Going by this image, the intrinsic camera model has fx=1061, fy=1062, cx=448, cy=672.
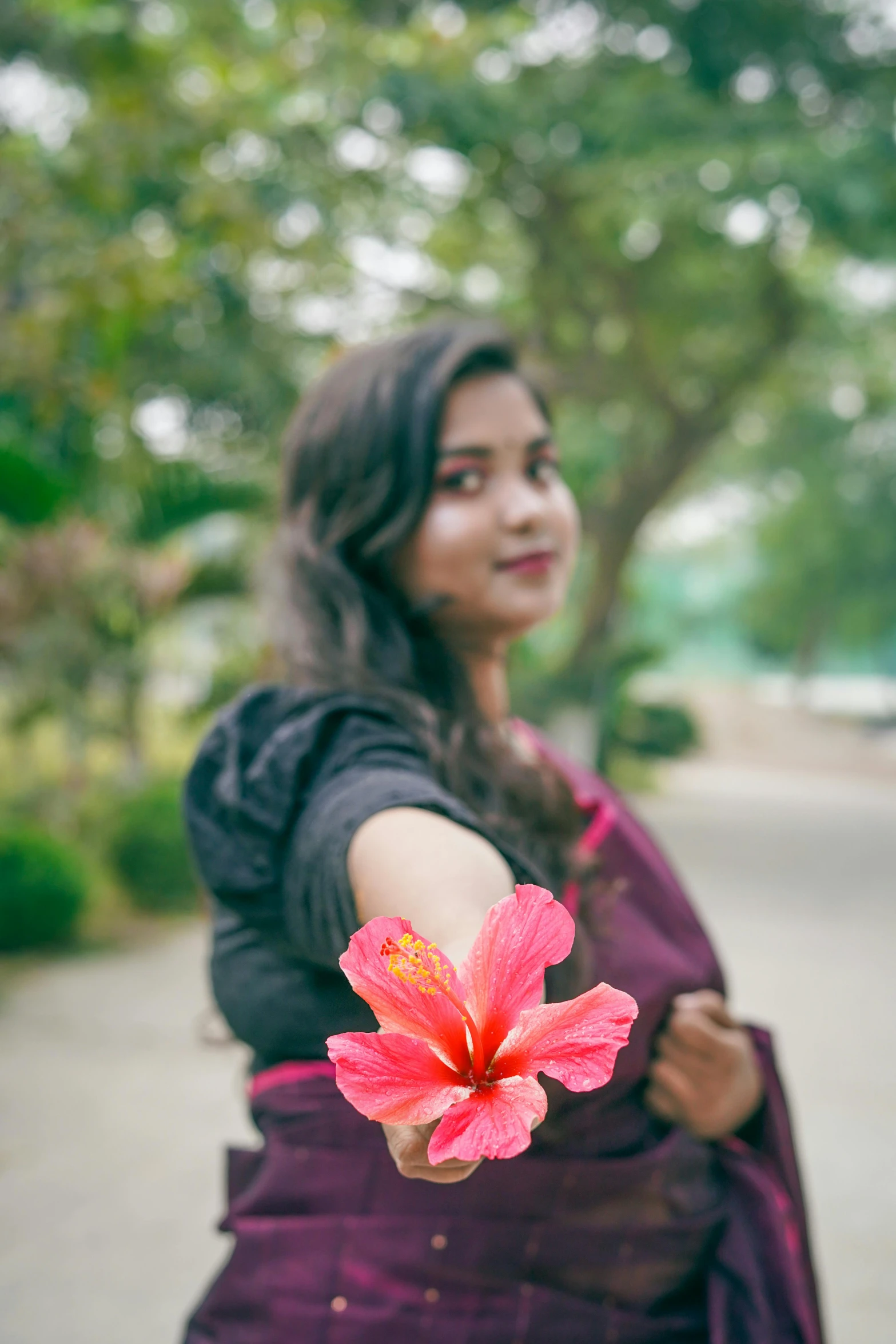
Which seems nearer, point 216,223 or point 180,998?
point 180,998

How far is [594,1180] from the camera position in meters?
0.86

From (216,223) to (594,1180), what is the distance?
5064 millimetres

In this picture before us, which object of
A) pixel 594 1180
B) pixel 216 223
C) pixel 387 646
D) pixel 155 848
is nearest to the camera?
pixel 594 1180

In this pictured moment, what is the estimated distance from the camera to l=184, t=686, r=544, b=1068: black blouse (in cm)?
66

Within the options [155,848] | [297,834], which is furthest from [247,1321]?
[155,848]

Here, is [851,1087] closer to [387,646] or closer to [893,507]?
[387,646]

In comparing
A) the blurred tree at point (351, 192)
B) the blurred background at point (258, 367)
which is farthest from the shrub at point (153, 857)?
the blurred tree at point (351, 192)

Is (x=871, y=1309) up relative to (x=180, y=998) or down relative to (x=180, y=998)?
up

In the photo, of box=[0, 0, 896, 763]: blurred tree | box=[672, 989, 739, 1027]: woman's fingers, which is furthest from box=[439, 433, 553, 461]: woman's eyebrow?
box=[0, 0, 896, 763]: blurred tree

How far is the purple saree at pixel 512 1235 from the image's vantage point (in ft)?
2.70

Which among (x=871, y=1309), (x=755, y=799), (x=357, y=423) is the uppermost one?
(x=357, y=423)

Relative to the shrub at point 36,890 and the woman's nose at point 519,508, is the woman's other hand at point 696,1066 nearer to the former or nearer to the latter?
the woman's nose at point 519,508

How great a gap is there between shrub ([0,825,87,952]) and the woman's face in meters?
4.25

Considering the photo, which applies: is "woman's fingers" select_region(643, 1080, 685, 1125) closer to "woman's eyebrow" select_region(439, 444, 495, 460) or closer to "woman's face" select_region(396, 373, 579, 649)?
"woman's face" select_region(396, 373, 579, 649)
